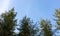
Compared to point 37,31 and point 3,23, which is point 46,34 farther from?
point 3,23

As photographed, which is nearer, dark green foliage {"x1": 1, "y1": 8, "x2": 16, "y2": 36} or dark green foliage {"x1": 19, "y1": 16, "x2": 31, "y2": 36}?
dark green foliage {"x1": 1, "y1": 8, "x2": 16, "y2": 36}

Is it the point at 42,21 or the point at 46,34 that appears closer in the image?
the point at 46,34

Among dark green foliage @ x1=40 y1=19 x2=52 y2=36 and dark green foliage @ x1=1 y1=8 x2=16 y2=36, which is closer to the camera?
dark green foliage @ x1=1 y1=8 x2=16 y2=36

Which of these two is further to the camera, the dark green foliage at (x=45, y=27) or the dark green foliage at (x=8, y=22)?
the dark green foliage at (x=45, y=27)

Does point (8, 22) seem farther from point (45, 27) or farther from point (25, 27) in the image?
point (45, 27)

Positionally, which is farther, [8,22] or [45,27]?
[45,27]

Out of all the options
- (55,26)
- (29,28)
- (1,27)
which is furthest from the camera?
(55,26)

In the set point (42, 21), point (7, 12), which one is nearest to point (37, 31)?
point (42, 21)

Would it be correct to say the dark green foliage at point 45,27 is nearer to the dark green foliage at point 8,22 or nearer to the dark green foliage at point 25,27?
the dark green foliage at point 25,27

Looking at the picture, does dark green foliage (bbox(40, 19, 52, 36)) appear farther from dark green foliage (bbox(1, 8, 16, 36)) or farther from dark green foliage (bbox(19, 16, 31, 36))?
dark green foliage (bbox(1, 8, 16, 36))

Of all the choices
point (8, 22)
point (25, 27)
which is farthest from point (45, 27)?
point (8, 22)

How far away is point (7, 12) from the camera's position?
31.5 metres

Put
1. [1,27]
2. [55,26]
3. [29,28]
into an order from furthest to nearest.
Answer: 1. [55,26]
2. [29,28]
3. [1,27]

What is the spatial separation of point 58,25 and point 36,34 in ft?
15.3
